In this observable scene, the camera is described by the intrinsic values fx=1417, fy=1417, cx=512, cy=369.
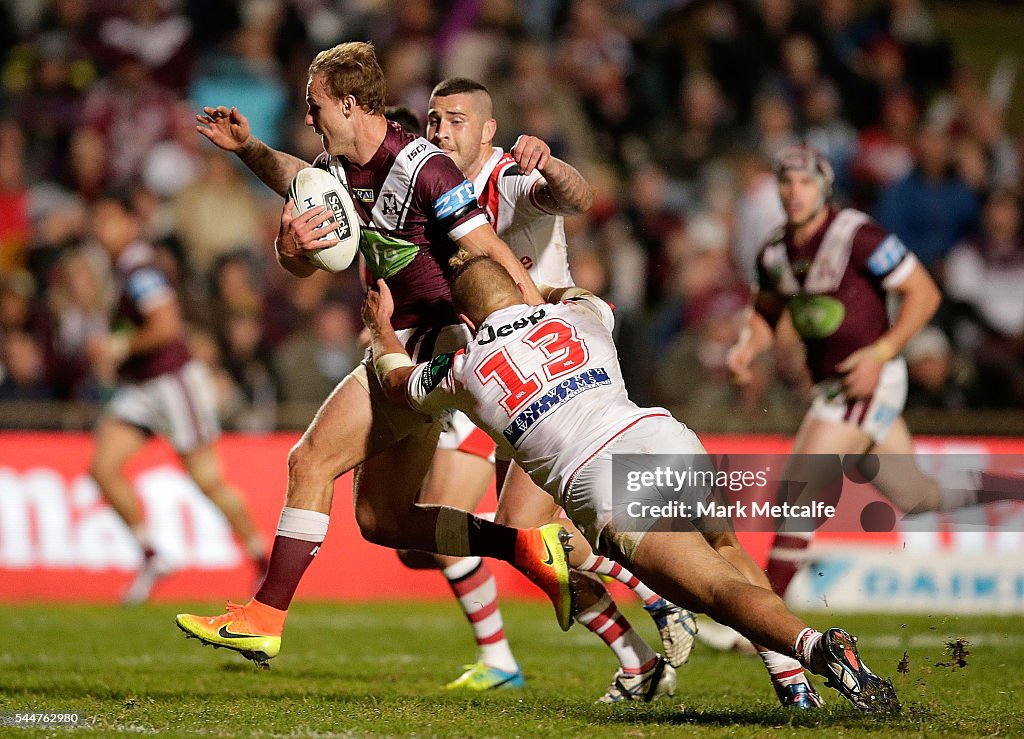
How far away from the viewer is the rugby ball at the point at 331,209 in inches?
246

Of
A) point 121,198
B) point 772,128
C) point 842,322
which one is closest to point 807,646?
point 842,322

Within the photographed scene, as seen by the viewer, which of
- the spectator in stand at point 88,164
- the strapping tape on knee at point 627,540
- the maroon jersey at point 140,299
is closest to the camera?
the strapping tape on knee at point 627,540

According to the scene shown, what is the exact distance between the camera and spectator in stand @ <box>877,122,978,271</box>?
14.9m

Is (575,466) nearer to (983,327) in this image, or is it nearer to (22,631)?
(22,631)

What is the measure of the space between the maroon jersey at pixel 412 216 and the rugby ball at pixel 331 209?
0.10 metres

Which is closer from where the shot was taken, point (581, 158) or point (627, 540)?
point (627, 540)

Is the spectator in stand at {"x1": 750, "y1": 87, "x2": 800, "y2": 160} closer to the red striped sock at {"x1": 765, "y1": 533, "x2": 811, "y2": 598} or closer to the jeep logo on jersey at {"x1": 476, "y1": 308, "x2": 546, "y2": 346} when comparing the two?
the red striped sock at {"x1": 765, "y1": 533, "x2": 811, "y2": 598}

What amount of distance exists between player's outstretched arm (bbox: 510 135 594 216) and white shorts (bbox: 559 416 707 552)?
132 centimetres

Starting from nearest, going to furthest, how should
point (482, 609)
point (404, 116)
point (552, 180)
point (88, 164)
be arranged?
point (552, 180) → point (482, 609) → point (404, 116) → point (88, 164)

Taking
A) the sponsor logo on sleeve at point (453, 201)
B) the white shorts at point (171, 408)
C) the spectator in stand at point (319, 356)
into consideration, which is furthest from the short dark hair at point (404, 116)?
the spectator in stand at point (319, 356)

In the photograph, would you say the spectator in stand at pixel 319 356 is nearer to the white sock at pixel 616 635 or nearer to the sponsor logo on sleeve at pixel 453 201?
the white sock at pixel 616 635

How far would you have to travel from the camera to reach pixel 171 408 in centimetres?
1186

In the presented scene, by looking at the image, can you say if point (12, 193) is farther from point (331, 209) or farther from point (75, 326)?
point (331, 209)

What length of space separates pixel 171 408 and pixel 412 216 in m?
6.08
